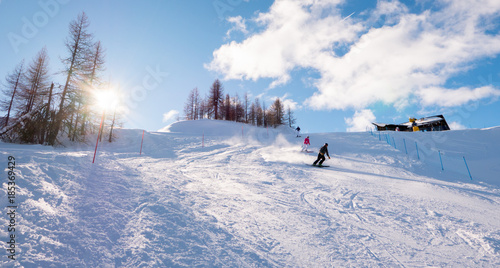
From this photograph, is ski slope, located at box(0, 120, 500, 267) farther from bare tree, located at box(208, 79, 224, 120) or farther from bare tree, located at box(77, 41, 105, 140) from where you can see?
bare tree, located at box(208, 79, 224, 120)

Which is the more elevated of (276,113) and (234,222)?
(276,113)

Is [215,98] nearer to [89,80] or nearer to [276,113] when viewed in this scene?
[276,113]

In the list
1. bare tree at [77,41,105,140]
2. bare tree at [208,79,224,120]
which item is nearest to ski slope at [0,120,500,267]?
bare tree at [77,41,105,140]

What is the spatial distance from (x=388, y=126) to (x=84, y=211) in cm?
5862

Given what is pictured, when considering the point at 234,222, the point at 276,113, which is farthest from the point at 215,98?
the point at 234,222

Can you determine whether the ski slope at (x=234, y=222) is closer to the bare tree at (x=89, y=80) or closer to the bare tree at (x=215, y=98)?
the bare tree at (x=89, y=80)

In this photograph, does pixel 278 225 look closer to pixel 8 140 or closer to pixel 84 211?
pixel 84 211

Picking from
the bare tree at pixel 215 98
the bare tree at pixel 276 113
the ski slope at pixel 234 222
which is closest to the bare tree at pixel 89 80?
the ski slope at pixel 234 222

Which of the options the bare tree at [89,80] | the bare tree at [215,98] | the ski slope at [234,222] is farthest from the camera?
the bare tree at [215,98]

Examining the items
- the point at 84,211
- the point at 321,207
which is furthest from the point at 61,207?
the point at 321,207

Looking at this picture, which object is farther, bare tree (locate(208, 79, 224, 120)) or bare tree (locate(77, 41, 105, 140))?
bare tree (locate(208, 79, 224, 120))

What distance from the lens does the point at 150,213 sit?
4.48m

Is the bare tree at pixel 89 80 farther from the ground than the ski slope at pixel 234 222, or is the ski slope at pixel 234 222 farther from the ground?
the bare tree at pixel 89 80

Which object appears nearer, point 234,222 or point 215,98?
point 234,222
